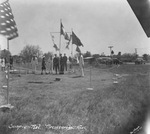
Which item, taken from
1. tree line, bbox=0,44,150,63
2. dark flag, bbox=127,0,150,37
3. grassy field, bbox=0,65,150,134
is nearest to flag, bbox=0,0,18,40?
tree line, bbox=0,44,150,63

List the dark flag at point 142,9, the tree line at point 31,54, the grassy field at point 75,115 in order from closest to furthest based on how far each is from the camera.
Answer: the dark flag at point 142,9, the grassy field at point 75,115, the tree line at point 31,54

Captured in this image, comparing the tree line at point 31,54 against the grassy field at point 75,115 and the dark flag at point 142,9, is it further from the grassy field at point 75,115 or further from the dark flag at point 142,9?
the dark flag at point 142,9

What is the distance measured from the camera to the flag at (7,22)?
332cm

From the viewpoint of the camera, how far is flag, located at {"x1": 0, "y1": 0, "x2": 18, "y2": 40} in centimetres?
332

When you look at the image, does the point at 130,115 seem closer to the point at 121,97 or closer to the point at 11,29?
the point at 121,97

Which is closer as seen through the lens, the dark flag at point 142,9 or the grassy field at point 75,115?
the dark flag at point 142,9

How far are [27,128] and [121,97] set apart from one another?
117 inches

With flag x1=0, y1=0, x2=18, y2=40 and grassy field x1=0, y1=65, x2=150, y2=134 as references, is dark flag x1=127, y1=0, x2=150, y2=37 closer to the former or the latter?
grassy field x1=0, y1=65, x2=150, y2=134

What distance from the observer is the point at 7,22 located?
3422 millimetres

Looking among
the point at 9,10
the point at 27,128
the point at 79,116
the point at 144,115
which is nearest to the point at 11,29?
the point at 9,10

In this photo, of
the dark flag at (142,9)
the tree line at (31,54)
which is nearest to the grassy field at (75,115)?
the tree line at (31,54)

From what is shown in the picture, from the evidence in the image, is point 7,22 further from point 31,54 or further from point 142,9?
point 31,54

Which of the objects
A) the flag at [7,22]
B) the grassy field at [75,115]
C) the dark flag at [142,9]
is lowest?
the grassy field at [75,115]

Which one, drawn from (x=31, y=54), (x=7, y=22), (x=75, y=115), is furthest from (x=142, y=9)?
(x=31, y=54)
